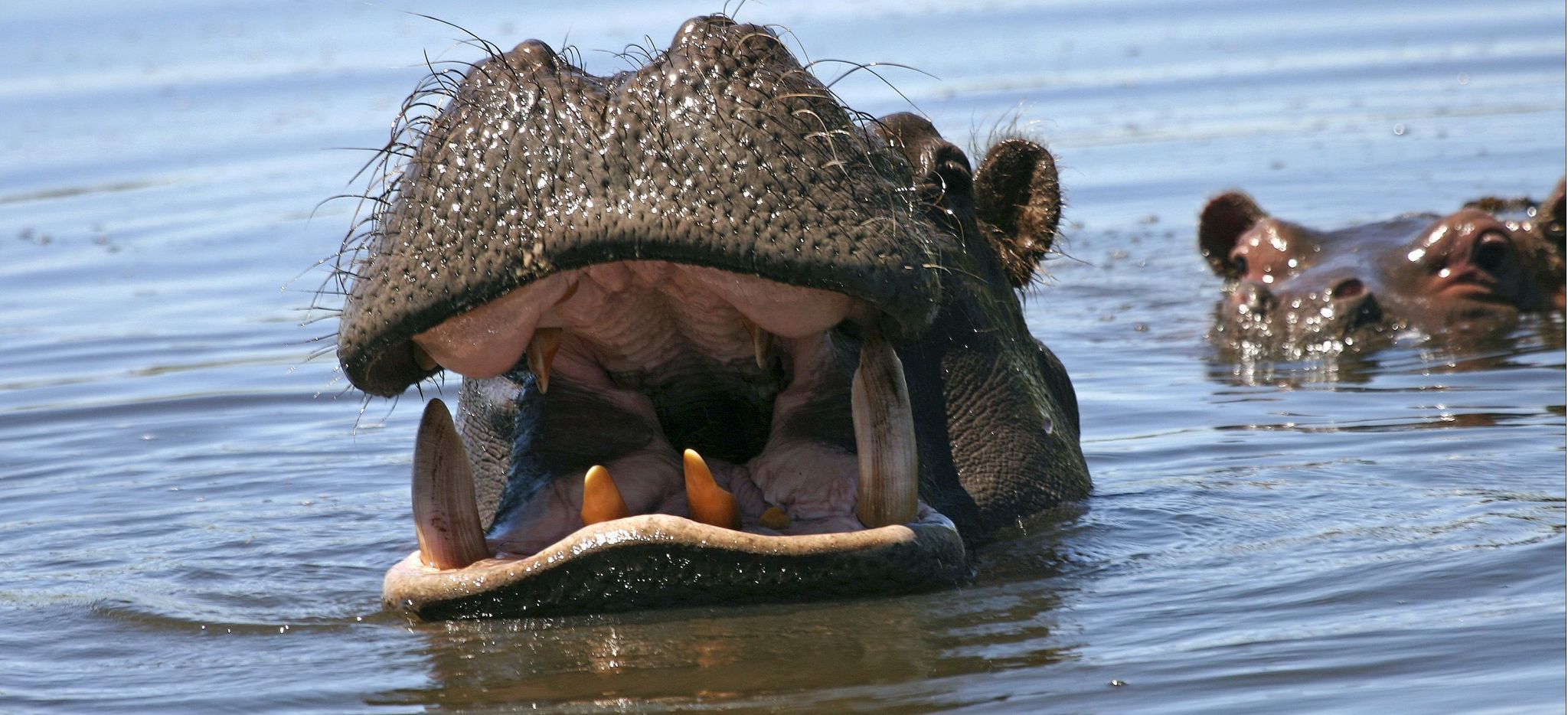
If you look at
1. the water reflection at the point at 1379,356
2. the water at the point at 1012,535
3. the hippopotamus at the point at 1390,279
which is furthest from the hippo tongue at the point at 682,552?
the hippopotamus at the point at 1390,279

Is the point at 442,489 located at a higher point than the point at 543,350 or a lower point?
lower

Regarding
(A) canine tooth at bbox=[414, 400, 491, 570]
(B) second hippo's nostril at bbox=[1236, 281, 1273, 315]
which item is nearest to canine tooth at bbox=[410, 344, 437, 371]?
(A) canine tooth at bbox=[414, 400, 491, 570]

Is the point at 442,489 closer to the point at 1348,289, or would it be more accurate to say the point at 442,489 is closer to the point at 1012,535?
the point at 1012,535

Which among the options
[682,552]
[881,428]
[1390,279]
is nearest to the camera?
[682,552]

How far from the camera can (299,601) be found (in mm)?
4984

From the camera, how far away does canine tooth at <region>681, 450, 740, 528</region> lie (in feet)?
13.0

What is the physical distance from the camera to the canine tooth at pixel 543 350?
399cm

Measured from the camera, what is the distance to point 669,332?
4.29 meters

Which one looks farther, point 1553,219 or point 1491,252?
point 1553,219

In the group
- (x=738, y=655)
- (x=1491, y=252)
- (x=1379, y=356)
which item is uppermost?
(x=1491, y=252)

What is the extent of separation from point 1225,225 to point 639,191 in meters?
6.95

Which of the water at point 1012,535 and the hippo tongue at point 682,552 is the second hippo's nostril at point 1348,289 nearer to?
the water at point 1012,535

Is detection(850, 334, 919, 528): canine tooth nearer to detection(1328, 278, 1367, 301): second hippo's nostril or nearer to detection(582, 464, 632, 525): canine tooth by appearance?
detection(582, 464, 632, 525): canine tooth

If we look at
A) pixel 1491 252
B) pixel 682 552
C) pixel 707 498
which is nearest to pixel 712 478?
pixel 707 498
